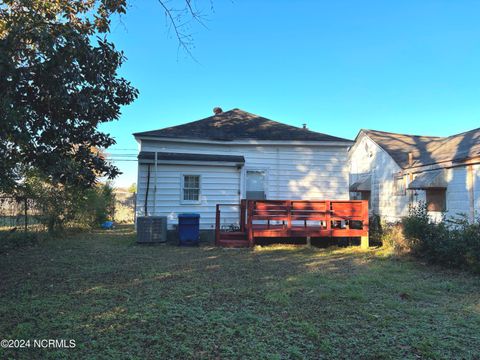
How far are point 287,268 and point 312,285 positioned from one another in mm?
1358

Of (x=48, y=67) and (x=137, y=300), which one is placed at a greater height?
(x=48, y=67)

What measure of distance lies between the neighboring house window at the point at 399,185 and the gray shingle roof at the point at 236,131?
4.08m

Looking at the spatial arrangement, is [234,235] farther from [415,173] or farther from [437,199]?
[415,173]

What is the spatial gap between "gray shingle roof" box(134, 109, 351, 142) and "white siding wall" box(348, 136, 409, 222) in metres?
4.54

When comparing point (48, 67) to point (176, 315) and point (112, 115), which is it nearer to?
point (112, 115)

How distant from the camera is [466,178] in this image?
30.7ft

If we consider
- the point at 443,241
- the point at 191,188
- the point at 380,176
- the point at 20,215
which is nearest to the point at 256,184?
the point at 191,188

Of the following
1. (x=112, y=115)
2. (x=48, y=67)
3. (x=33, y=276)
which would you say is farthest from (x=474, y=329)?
(x=33, y=276)

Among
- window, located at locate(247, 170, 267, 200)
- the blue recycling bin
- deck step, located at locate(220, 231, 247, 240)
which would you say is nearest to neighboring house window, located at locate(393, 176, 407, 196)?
window, located at locate(247, 170, 267, 200)

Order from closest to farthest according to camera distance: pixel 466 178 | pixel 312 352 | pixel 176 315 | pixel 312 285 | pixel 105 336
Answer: pixel 312 352
pixel 105 336
pixel 176 315
pixel 312 285
pixel 466 178

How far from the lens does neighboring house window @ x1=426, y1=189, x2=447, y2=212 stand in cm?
1052

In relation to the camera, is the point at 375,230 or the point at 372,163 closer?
the point at 375,230

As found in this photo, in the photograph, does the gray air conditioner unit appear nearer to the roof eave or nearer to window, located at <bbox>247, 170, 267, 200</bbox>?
the roof eave

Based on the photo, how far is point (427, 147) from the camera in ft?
47.6
